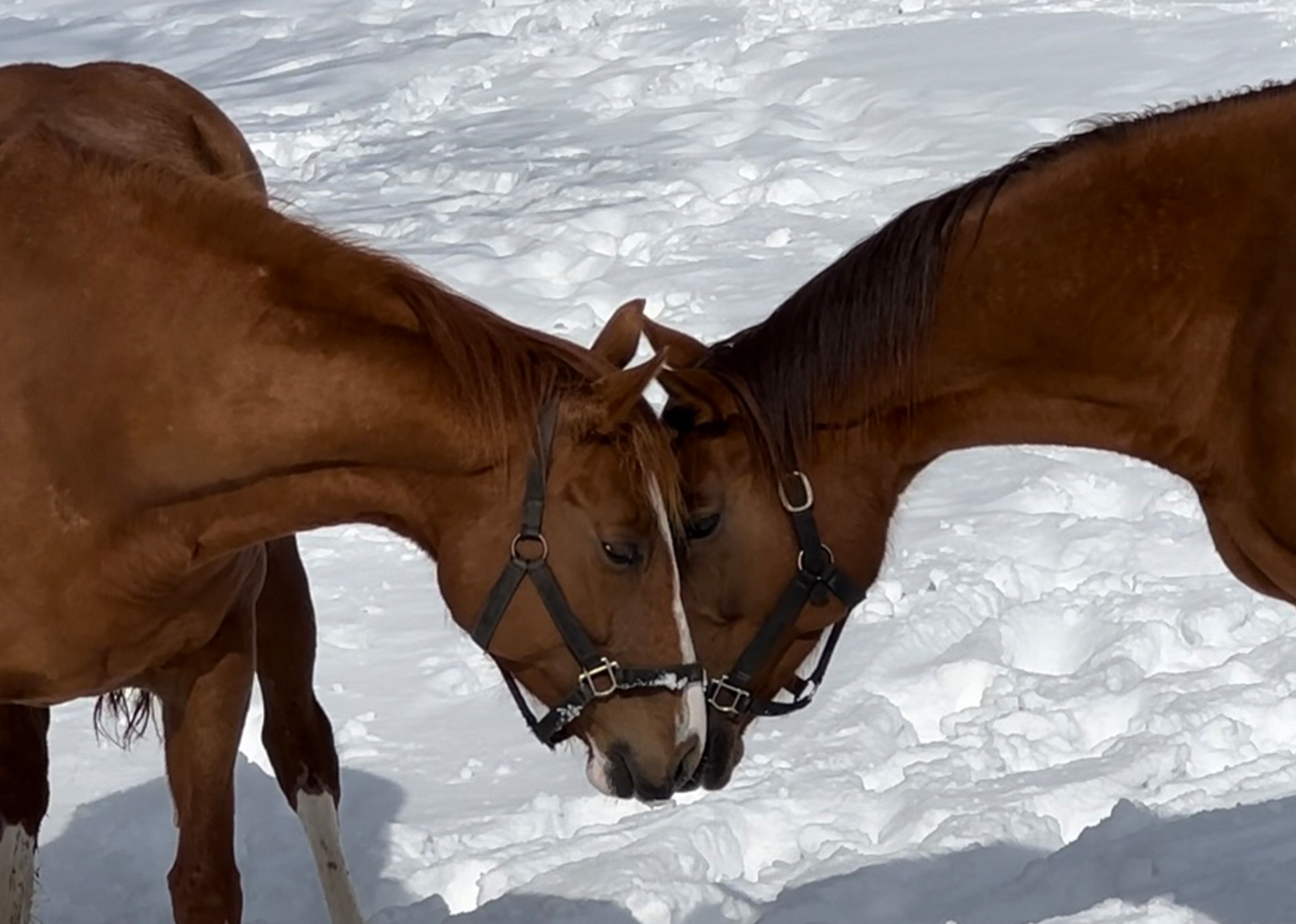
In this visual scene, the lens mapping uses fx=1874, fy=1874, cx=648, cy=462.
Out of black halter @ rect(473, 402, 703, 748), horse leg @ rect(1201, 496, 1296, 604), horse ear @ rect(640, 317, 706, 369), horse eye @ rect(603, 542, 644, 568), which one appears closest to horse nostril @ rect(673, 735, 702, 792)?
black halter @ rect(473, 402, 703, 748)

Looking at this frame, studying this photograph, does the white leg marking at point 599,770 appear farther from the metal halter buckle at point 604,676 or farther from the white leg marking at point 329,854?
the white leg marking at point 329,854

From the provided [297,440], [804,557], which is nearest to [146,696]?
[297,440]

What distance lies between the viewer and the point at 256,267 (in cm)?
300

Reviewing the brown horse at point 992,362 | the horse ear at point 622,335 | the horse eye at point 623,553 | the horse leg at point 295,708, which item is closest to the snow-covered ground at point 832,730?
the horse leg at point 295,708

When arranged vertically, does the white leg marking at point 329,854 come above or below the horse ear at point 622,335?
below

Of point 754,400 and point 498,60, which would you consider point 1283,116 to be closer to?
point 754,400

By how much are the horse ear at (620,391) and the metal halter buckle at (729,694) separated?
2.07ft

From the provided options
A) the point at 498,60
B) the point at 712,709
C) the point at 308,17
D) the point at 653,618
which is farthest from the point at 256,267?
the point at 308,17

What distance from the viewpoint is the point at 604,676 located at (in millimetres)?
2980

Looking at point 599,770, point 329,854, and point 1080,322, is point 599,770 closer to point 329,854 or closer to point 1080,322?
point 1080,322

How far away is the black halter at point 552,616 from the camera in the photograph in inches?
115

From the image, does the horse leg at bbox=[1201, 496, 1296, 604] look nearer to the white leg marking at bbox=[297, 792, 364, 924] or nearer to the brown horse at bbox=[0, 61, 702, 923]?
the brown horse at bbox=[0, 61, 702, 923]

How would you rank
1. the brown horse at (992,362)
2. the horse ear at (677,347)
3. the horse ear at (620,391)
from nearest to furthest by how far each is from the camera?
1. the horse ear at (620,391)
2. the brown horse at (992,362)
3. the horse ear at (677,347)

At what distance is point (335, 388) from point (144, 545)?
46 centimetres
